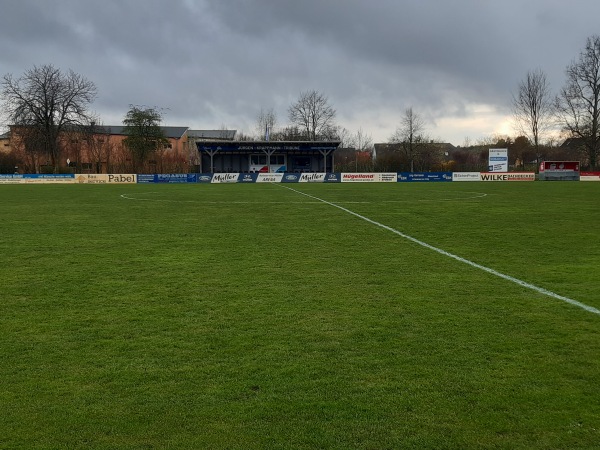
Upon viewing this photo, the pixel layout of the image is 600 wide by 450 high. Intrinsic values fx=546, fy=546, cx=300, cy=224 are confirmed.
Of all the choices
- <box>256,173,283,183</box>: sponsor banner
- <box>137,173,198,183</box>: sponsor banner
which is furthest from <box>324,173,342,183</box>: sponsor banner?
<box>137,173,198,183</box>: sponsor banner

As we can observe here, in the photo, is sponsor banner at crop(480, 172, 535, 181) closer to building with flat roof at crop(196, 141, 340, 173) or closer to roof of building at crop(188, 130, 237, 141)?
building with flat roof at crop(196, 141, 340, 173)

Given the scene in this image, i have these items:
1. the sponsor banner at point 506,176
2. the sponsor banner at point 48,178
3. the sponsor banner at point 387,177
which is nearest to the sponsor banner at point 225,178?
the sponsor banner at point 48,178

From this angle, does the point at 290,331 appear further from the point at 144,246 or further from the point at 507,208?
the point at 507,208

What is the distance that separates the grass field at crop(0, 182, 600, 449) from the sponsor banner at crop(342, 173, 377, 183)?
4430 centimetres

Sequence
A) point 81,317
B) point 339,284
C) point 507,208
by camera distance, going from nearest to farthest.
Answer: point 81,317 → point 339,284 → point 507,208

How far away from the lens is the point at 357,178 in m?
56.2

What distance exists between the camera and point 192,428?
358 centimetres

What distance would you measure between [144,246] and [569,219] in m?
13.0

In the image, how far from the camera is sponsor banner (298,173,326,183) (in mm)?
56812

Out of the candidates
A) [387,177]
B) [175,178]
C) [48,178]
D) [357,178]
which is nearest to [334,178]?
[357,178]

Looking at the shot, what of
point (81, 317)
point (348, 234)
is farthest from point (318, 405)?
point (348, 234)

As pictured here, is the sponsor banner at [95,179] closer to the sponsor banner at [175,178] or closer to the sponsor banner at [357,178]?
the sponsor banner at [175,178]

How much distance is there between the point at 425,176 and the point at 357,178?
7.74 m

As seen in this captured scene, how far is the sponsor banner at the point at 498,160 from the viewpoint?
6138 cm
